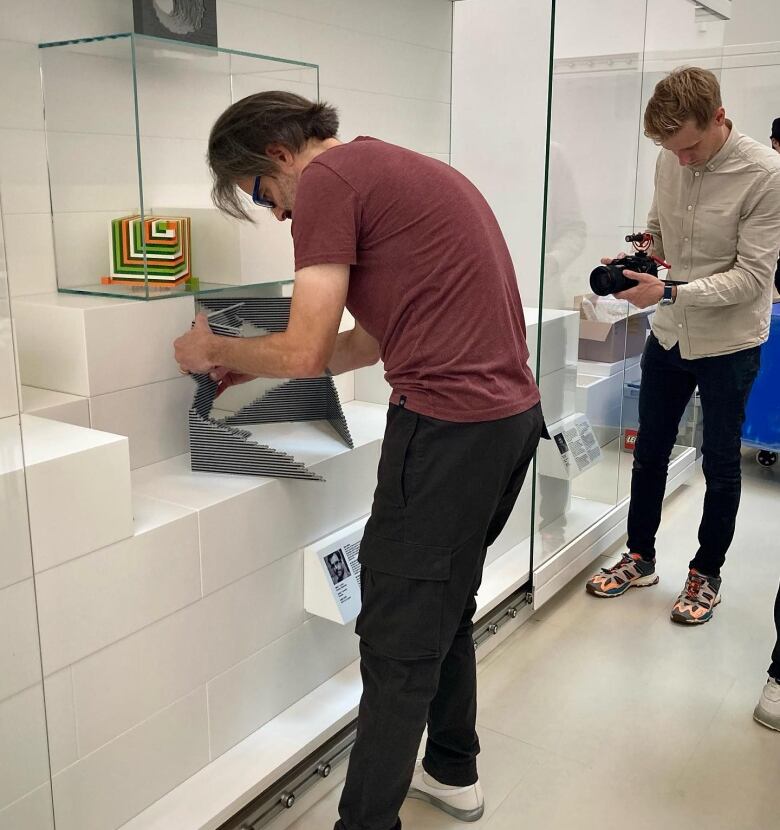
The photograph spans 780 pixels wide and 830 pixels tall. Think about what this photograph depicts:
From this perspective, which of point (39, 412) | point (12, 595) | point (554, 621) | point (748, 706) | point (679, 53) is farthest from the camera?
point (679, 53)

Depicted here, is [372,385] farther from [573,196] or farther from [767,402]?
[767,402]

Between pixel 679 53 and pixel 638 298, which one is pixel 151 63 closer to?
pixel 638 298

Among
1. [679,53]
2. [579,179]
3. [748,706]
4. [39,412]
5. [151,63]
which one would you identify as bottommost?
[748,706]

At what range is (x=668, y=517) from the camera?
3691mm

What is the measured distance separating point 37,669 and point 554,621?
1930mm

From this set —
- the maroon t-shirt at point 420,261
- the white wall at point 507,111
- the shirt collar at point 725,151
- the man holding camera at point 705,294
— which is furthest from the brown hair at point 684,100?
the maroon t-shirt at point 420,261

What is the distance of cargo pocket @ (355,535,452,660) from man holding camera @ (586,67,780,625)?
1246mm

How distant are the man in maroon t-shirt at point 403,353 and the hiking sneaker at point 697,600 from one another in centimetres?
135

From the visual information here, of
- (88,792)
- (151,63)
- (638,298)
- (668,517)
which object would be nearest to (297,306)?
(151,63)

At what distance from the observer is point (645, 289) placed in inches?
96.9

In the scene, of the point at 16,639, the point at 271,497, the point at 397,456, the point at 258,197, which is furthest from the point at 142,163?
the point at 16,639

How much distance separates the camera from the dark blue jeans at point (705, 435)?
2.62 m

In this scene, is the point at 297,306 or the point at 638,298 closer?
the point at 297,306

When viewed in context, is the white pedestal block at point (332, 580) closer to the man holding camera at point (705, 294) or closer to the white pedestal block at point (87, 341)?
the white pedestal block at point (87, 341)
